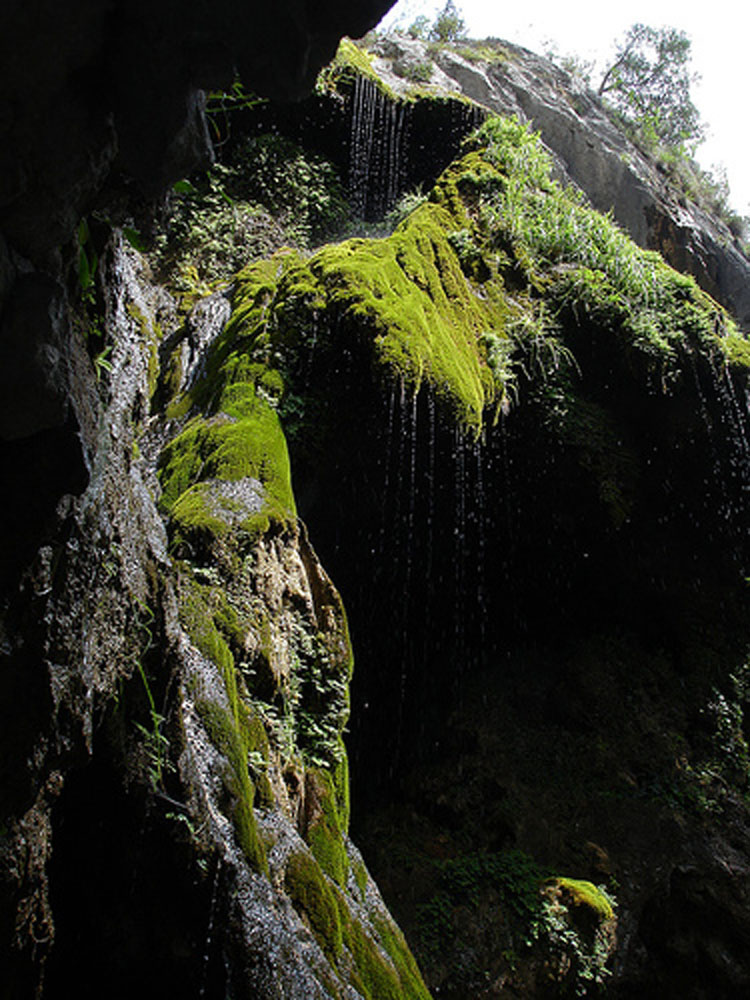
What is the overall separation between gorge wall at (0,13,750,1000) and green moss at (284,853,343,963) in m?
0.02

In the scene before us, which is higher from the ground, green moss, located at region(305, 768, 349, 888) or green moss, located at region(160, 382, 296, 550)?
green moss, located at region(160, 382, 296, 550)

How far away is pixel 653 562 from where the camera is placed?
8453 millimetres

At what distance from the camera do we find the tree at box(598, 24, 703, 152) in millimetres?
21203

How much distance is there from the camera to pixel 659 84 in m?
21.9

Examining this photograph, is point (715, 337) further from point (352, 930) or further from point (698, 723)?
point (352, 930)

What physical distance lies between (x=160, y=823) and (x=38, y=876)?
1.26 ft

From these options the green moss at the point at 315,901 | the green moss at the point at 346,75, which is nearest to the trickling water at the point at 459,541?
the green moss at the point at 315,901

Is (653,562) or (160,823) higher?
(653,562)

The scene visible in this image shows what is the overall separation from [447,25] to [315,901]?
2105 cm

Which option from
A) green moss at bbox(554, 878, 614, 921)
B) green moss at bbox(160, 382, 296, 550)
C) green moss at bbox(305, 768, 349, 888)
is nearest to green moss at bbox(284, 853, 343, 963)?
green moss at bbox(305, 768, 349, 888)

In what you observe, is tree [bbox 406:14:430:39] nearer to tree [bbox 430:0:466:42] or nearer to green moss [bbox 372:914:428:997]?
tree [bbox 430:0:466:42]

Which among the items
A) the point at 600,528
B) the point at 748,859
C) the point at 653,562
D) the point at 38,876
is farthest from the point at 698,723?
the point at 38,876

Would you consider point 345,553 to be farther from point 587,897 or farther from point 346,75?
point 346,75

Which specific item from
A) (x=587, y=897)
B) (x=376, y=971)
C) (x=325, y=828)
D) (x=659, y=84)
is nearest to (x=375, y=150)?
(x=325, y=828)
